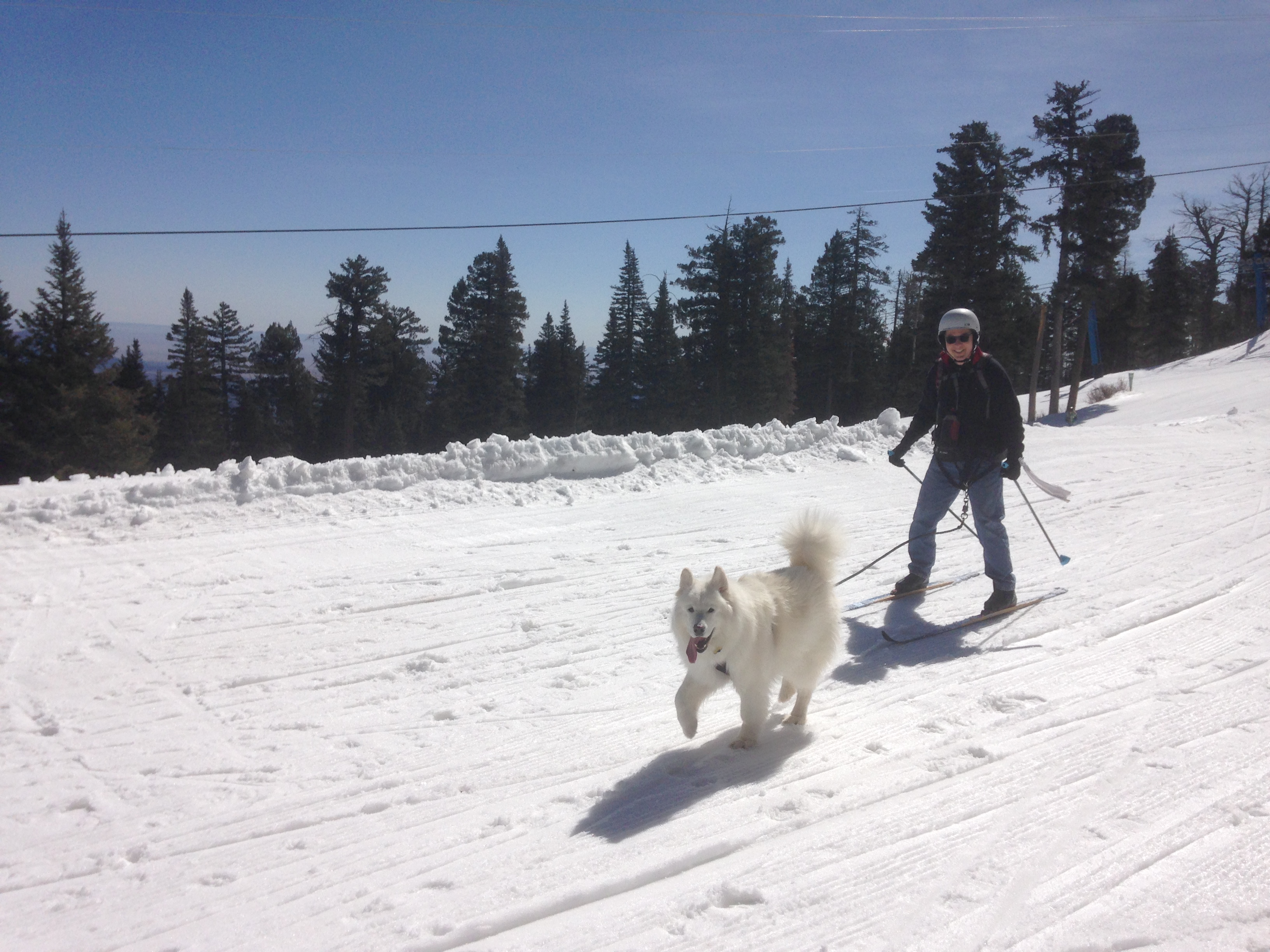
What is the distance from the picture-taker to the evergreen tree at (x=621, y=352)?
155 feet

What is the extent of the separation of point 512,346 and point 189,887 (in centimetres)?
4185

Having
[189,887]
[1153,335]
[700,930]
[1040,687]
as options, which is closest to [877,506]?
[1040,687]

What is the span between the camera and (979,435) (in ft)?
19.5

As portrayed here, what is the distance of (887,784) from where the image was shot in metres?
3.65

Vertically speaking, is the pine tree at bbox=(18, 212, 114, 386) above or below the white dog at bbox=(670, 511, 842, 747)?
above

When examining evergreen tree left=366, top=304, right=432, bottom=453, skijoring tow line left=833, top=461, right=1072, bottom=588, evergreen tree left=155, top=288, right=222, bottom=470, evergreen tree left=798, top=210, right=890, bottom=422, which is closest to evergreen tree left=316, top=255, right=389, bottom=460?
evergreen tree left=366, top=304, right=432, bottom=453

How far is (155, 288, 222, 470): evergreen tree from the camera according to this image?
47.7m

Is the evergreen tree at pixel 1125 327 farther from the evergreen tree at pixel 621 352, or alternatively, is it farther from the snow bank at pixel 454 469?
the snow bank at pixel 454 469

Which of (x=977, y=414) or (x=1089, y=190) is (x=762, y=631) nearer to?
(x=977, y=414)

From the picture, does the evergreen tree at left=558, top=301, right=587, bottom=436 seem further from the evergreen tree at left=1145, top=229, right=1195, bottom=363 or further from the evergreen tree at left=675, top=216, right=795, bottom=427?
the evergreen tree at left=1145, top=229, right=1195, bottom=363

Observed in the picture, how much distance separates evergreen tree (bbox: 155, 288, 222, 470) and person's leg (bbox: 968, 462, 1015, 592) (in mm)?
48921

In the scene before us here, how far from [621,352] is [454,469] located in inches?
1530

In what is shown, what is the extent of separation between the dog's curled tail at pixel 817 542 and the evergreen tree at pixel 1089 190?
2839 centimetres

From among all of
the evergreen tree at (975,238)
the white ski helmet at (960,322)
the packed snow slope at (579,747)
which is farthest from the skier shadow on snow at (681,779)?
the evergreen tree at (975,238)
